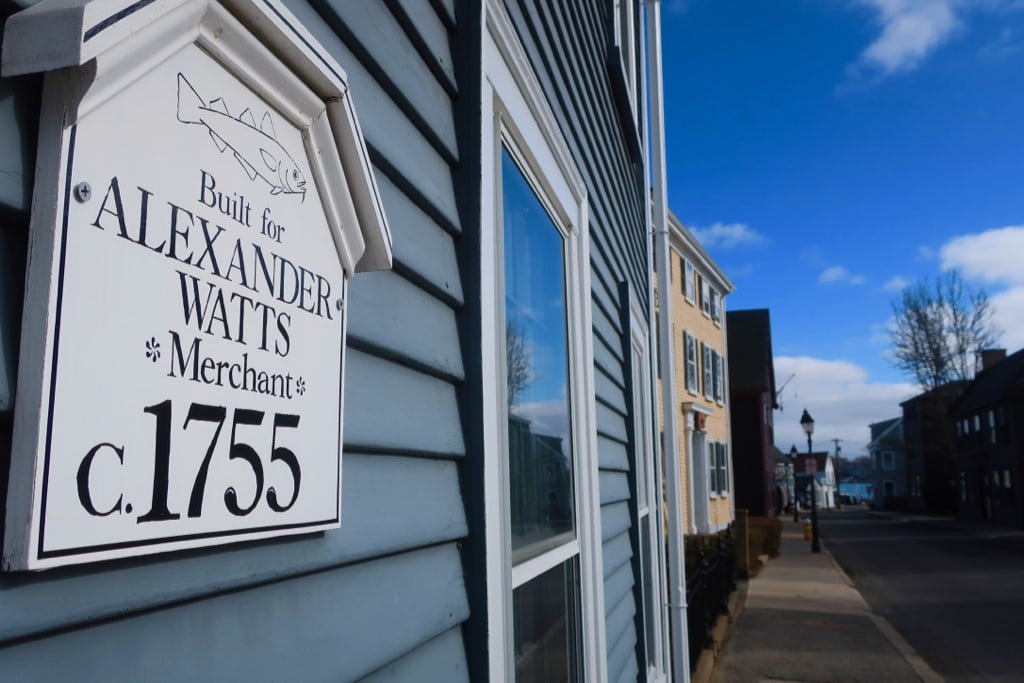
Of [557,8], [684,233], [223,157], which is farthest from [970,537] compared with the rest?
[223,157]

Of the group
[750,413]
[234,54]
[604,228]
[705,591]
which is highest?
[750,413]

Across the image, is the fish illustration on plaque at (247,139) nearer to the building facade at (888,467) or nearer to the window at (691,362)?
the window at (691,362)

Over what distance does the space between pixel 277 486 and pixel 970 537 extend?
122 feet

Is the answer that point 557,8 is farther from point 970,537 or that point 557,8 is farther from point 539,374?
point 970,537

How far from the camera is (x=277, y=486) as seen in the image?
113 centimetres

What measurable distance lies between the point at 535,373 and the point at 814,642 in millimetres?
9451

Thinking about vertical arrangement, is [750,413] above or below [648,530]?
above

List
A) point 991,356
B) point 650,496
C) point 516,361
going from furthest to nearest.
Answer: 1. point 991,356
2. point 650,496
3. point 516,361

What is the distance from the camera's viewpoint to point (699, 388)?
2542 cm

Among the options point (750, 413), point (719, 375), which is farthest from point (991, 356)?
point (719, 375)

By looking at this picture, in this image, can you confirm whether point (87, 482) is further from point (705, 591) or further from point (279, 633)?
point (705, 591)

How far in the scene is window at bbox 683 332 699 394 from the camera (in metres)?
24.1

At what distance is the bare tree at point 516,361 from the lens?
8.14 ft

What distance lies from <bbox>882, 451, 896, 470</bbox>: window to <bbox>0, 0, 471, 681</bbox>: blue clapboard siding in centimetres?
8870
